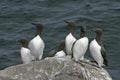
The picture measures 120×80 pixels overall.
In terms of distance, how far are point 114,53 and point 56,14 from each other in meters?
5.32

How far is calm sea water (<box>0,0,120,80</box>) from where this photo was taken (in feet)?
80.0

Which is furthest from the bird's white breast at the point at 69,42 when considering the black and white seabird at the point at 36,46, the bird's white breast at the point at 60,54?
the black and white seabird at the point at 36,46

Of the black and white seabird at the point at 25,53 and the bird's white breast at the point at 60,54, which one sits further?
the bird's white breast at the point at 60,54

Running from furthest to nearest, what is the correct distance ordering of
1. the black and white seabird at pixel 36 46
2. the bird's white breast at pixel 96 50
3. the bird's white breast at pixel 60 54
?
the bird's white breast at pixel 60 54
the black and white seabird at pixel 36 46
the bird's white breast at pixel 96 50

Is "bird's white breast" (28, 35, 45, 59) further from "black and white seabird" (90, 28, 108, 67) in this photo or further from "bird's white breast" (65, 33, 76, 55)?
"black and white seabird" (90, 28, 108, 67)

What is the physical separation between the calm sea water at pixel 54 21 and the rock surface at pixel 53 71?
7093mm

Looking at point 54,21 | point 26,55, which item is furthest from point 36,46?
point 54,21

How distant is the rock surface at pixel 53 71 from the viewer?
50.3 ft

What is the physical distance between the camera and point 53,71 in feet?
50.7

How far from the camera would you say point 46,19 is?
27766mm

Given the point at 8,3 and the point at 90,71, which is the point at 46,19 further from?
the point at 90,71

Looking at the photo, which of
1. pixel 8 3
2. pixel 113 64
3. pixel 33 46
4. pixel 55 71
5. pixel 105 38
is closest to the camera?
pixel 55 71

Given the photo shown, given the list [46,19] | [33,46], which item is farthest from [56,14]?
[33,46]

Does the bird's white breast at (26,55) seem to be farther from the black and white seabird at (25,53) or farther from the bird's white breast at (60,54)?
the bird's white breast at (60,54)
